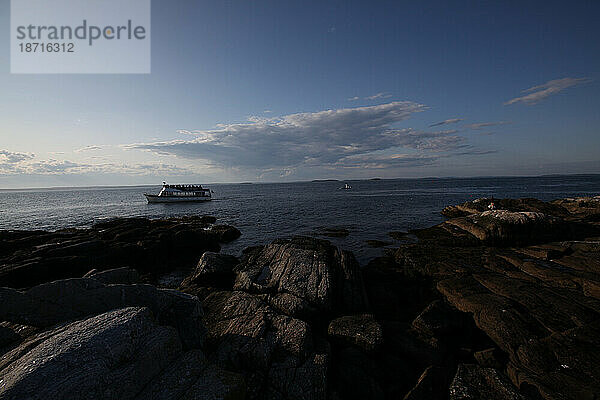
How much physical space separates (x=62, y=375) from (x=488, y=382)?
8.40 m

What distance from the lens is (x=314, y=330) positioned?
27.1ft

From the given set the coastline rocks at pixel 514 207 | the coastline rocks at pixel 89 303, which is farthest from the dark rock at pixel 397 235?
the coastline rocks at pixel 89 303

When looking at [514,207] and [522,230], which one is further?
[514,207]

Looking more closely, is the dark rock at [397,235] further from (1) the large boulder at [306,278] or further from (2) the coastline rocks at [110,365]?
(2) the coastline rocks at [110,365]

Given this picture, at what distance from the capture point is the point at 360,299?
10023 millimetres

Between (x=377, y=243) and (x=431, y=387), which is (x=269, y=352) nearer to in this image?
(x=431, y=387)

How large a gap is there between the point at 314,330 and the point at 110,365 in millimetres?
5687

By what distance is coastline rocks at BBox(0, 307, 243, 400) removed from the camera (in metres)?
3.92

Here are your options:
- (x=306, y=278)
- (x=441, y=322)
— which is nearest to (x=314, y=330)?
(x=306, y=278)

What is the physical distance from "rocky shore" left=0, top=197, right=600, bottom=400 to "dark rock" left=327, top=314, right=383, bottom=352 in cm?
4

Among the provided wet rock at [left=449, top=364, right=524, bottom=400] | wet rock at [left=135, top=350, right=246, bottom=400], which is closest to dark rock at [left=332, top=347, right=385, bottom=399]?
wet rock at [left=449, top=364, right=524, bottom=400]

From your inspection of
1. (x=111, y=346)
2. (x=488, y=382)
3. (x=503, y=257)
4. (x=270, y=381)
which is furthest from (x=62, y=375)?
(x=503, y=257)

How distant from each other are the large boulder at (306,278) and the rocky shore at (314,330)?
0.22ft

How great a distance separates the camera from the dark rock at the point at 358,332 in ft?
23.0
